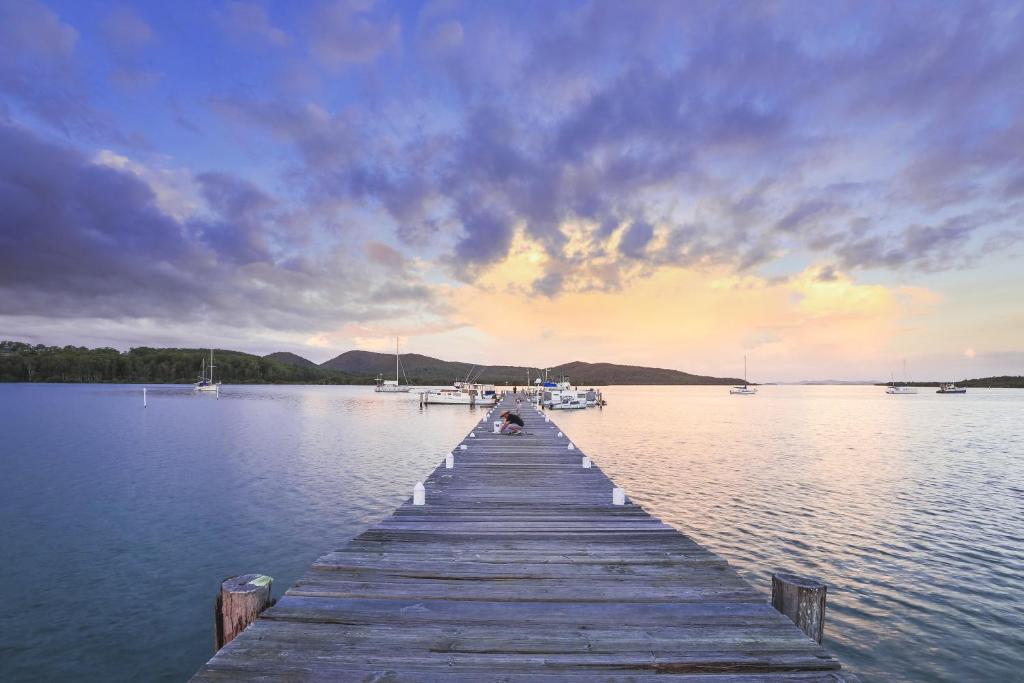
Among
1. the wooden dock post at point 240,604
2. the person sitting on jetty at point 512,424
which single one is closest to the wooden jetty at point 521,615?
the wooden dock post at point 240,604

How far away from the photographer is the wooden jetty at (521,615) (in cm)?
482

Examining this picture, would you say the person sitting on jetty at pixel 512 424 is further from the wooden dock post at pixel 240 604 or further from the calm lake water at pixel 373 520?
the wooden dock post at pixel 240 604

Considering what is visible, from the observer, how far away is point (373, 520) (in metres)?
19.2

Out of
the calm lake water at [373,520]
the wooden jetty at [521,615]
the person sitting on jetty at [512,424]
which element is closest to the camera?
the wooden jetty at [521,615]

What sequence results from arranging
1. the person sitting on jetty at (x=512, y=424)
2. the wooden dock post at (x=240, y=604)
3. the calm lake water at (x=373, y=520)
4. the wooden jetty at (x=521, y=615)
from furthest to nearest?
the person sitting on jetty at (x=512, y=424) < the calm lake water at (x=373, y=520) < the wooden dock post at (x=240, y=604) < the wooden jetty at (x=521, y=615)

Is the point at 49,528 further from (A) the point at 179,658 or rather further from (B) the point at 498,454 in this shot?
(B) the point at 498,454

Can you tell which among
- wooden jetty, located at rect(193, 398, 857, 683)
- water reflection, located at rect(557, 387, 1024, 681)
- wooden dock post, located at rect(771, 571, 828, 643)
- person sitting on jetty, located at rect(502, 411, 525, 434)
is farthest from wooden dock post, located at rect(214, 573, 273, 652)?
person sitting on jetty, located at rect(502, 411, 525, 434)

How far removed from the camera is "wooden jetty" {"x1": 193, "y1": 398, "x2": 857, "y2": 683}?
4816mm

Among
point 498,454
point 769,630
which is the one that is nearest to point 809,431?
point 498,454

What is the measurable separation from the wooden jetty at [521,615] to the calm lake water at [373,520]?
5491 millimetres

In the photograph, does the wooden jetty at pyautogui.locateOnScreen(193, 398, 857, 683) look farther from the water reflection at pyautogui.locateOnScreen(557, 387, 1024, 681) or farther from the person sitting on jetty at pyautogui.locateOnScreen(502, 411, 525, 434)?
the person sitting on jetty at pyautogui.locateOnScreen(502, 411, 525, 434)

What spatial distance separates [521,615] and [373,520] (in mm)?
14867

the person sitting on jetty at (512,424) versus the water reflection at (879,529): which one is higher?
the person sitting on jetty at (512,424)

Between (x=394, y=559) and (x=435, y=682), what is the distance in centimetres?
359
